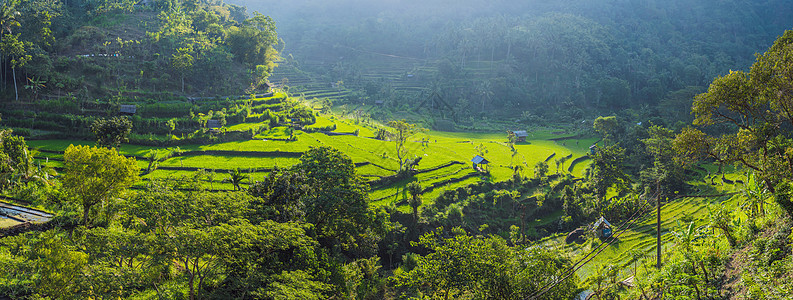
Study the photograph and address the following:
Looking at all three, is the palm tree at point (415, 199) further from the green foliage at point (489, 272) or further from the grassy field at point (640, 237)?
the green foliage at point (489, 272)

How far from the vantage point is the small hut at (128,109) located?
134 feet

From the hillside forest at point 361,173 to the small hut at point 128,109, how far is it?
165 mm

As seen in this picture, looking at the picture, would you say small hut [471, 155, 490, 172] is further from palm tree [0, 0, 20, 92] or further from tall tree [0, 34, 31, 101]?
palm tree [0, 0, 20, 92]

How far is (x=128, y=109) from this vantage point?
4109cm

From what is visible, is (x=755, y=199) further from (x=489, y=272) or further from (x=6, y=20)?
(x=6, y=20)

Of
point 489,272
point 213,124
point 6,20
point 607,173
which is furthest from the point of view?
point 213,124

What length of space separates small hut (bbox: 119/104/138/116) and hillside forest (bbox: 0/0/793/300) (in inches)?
6.5

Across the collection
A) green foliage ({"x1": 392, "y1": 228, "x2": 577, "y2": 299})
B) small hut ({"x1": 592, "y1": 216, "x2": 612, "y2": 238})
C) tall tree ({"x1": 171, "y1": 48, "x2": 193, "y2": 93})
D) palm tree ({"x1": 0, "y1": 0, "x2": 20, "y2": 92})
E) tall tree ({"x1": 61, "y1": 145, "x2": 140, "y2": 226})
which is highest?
palm tree ({"x1": 0, "y1": 0, "x2": 20, "y2": 92})

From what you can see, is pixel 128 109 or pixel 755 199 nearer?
pixel 755 199

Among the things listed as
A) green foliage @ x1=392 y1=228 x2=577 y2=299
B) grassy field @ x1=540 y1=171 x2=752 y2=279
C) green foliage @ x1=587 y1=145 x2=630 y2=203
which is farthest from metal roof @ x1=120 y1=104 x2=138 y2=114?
green foliage @ x1=587 y1=145 x2=630 y2=203

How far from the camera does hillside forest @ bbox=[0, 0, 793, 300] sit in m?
15.8

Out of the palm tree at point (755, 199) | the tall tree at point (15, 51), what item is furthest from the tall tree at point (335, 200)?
the tall tree at point (15, 51)

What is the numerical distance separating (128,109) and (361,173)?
81.2 ft

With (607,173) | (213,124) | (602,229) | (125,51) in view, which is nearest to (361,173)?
(213,124)
